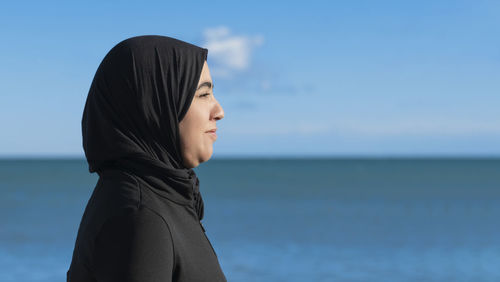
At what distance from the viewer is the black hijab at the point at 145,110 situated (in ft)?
5.95

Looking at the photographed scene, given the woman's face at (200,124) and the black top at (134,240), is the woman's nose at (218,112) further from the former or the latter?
the black top at (134,240)

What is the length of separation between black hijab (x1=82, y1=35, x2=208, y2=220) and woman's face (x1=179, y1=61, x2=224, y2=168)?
25mm

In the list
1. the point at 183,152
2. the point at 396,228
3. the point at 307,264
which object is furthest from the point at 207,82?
the point at 396,228

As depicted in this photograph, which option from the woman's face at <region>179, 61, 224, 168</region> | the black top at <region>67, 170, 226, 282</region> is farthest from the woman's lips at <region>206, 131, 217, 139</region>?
the black top at <region>67, 170, 226, 282</region>

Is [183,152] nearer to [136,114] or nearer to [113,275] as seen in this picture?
[136,114]

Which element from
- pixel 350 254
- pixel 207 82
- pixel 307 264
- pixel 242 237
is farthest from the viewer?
pixel 242 237

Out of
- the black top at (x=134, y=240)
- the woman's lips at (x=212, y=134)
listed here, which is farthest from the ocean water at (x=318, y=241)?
the black top at (x=134, y=240)

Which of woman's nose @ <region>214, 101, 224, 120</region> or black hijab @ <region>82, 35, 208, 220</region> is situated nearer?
black hijab @ <region>82, 35, 208, 220</region>

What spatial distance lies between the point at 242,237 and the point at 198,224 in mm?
13180

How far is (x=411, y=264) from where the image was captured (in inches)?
464

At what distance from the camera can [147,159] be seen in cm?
179

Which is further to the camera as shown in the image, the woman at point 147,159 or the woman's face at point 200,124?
the woman's face at point 200,124

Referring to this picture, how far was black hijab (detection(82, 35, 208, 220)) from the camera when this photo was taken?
181cm

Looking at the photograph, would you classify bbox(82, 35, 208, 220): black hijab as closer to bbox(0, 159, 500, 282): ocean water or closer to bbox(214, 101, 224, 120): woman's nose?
bbox(214, 101, 224, 120): woman's nose
